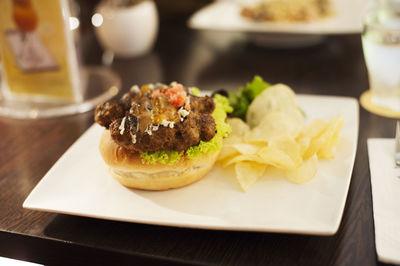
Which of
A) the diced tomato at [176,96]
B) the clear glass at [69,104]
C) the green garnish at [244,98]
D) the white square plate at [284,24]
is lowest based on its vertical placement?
the clear glass at [69,104]

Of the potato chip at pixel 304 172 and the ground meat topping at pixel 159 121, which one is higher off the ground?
the ground meat topping at pixel 159 121

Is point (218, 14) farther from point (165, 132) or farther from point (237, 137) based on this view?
point (165, 132)

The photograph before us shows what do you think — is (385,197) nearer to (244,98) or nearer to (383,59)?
(244,98)

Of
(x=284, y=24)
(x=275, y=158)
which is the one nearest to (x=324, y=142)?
(x=275, y=158)

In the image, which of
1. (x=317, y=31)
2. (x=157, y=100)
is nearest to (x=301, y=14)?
(x=317, y=31)

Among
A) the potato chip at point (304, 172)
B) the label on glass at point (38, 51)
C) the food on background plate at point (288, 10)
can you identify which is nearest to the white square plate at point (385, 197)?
the potato chip at point (304, 172)

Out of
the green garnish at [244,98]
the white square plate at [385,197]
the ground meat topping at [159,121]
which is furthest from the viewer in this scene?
the green garnish at [244,98]

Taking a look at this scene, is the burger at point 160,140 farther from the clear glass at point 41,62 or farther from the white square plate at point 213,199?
the clear glass at point 41,62
